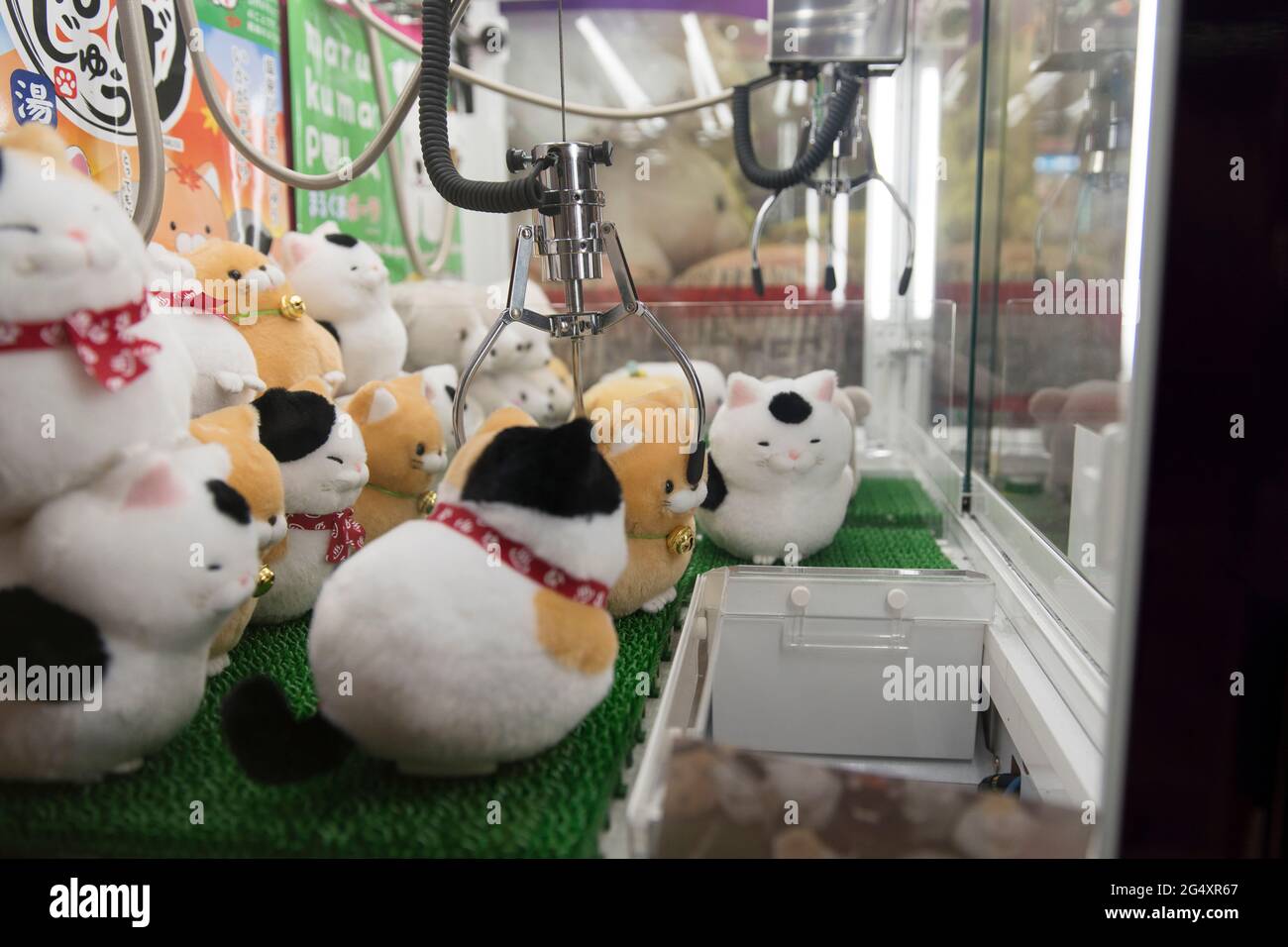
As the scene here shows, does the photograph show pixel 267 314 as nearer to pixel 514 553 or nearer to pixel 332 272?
pixel 332 272

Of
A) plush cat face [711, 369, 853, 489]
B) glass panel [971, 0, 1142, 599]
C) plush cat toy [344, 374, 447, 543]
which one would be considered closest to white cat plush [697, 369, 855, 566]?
plush cat face [711, 369, 853, 489]

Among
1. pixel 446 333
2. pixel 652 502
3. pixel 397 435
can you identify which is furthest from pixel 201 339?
pixel 446 333

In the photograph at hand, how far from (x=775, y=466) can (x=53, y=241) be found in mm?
817

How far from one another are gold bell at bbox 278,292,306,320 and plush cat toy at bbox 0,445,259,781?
472 millimetres

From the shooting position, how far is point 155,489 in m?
0.66

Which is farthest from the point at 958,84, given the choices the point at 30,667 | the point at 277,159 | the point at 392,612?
the point at 30,667

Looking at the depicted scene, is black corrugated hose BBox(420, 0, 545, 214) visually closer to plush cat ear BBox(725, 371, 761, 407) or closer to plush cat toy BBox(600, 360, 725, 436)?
plush cat ear BBox(725, 371, 761, 407)

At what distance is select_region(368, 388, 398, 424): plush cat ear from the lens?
1.07m

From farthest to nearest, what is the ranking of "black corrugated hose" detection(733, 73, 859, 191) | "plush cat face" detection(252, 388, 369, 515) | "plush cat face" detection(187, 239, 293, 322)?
"black corrugated hose" detection(733, 73, 859, 191)
"plush cat face" detection(187, 239, 293, 322)
"plush cat face" detection(252, 388, 369, 515)

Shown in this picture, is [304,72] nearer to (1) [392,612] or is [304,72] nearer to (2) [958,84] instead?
(2) [958,84]

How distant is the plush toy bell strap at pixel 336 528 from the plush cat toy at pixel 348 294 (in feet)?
1.21
